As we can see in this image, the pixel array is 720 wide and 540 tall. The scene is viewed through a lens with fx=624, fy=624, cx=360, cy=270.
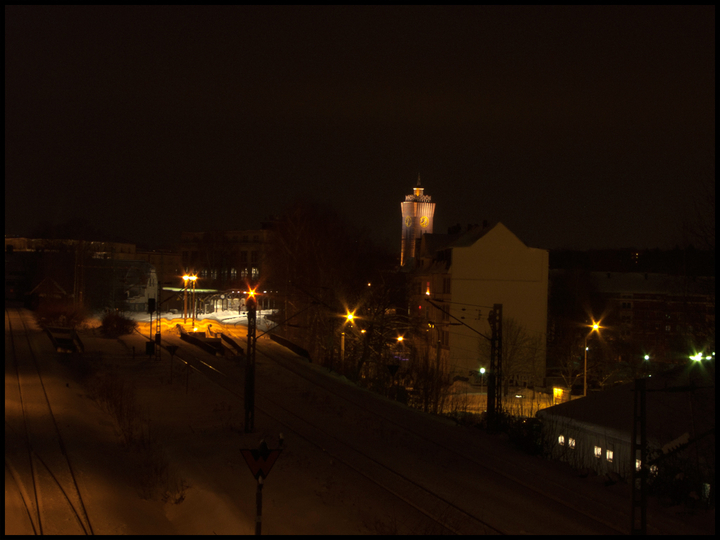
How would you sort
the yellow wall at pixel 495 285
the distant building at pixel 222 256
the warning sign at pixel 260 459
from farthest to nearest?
1. the distant building at pixel 222 256
2. the yellow wall at pixel 495 285
3. the warning sign at pixel 260 459

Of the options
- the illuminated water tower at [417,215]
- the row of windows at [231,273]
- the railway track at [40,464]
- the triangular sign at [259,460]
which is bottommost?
the railway track at [40,464]

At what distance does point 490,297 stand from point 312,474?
27883 millimetres

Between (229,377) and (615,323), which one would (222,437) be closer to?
(229,377)

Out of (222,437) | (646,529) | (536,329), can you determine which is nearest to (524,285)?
(536,329)

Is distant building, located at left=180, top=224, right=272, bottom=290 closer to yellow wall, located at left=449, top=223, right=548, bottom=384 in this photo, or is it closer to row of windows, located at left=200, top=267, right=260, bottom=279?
row of windows, located at left=200, top=267, right=260, bottom=279

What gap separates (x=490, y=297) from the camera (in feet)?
126

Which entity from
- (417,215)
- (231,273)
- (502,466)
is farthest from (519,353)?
(231,273)

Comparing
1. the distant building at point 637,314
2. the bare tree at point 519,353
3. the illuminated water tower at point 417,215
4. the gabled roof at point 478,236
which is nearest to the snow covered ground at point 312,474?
the bare tree at point 519,353

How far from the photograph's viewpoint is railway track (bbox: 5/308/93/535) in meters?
9.16

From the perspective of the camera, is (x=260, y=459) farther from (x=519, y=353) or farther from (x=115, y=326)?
(x=519, y=353)

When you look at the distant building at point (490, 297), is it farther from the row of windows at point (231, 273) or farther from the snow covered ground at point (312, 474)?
the row of windows at point (231, 273)

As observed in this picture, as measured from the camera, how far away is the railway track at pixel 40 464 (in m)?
9.16

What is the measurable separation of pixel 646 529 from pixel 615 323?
50511 mm

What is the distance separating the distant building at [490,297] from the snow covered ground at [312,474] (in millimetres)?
17385
